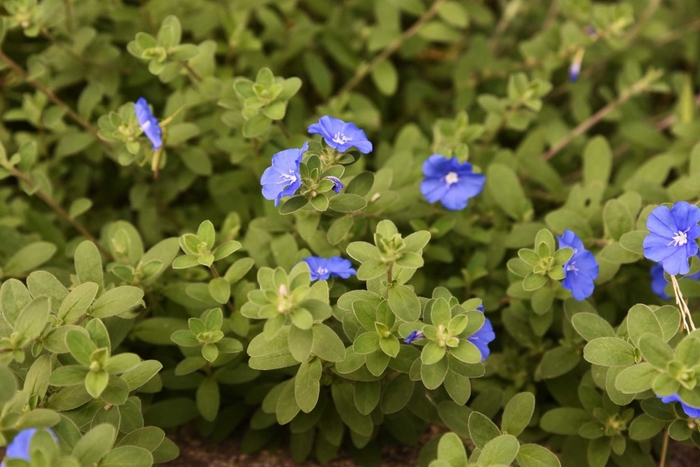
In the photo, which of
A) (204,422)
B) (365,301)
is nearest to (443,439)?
(365,301)

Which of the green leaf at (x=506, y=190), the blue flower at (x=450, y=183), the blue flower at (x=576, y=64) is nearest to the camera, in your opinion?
the blue flower at (x=450, y=183)

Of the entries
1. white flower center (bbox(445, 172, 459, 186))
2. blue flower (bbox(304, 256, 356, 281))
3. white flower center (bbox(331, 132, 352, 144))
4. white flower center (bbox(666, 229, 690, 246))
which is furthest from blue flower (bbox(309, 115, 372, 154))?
white flower center (bbox(666, 229, 690, 246))

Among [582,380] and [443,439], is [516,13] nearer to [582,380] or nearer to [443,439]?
[582,380]

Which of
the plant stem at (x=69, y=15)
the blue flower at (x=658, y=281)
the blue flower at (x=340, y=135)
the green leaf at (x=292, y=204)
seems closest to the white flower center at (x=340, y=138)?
the blue flower at (x=340, y=135)

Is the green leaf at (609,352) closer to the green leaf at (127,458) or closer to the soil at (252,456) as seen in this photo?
the soil at (252,456)

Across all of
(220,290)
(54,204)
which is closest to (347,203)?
(220,290)

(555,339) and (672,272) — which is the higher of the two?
(672,272)
